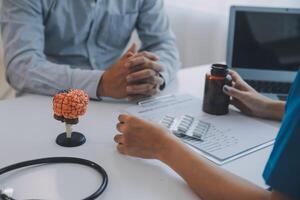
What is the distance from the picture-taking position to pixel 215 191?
620 millimetres

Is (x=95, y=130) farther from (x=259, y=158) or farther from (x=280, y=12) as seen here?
(x=280, y=12)

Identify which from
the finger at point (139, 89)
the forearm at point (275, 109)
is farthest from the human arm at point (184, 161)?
the forearm at point (275, 109)

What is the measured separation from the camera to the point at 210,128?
2.91ft

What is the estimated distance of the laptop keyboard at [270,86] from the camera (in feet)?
3.82

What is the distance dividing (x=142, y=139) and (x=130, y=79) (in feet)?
1.14

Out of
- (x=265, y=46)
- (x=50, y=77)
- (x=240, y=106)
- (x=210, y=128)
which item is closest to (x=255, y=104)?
(x=240, y=106)

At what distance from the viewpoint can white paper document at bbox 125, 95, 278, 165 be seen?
791mm

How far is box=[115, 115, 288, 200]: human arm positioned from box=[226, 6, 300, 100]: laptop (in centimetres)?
58

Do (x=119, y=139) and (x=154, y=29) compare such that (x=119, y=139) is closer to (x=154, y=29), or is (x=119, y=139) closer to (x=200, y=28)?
(x=154, y=29)

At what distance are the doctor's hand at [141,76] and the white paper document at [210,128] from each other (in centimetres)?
4

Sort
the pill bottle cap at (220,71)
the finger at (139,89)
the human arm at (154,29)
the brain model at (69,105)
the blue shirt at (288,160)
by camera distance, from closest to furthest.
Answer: the blue shirt at (288,160) → the brain model at (69,105) → the pill bottle cap at (220,71) → the finger at (139,89) → the human arm at (154,29)

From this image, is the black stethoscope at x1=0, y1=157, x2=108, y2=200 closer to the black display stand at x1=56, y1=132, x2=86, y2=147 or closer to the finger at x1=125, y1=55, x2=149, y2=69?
the black display stand at x1=56, y1=132, x2=86, y2=147

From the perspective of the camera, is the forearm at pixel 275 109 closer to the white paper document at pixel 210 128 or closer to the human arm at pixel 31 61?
the white paper document at pixel 210 128

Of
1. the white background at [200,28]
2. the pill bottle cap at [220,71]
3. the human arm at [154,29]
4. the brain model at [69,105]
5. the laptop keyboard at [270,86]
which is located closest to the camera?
the brain model at [69,105]
